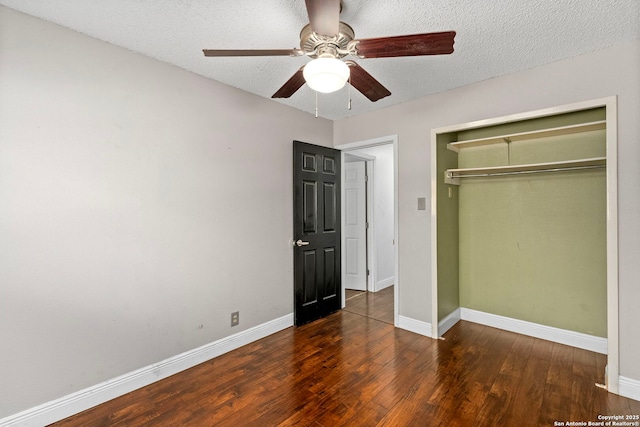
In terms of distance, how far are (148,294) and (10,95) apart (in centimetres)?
157

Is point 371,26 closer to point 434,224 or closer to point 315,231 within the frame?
point 434,224

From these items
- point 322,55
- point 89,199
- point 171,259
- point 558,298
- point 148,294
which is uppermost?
point 322,55

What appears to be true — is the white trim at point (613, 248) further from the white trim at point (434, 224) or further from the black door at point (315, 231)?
the black door at point (315, 231)

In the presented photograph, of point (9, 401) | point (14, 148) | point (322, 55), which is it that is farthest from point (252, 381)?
point (322, 55)

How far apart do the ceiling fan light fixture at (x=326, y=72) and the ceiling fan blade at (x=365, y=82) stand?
0.25 meters

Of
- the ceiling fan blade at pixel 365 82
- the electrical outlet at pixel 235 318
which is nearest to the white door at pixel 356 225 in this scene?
the electrical outlet at pixel 235 318

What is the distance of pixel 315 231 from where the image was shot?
12.3ft

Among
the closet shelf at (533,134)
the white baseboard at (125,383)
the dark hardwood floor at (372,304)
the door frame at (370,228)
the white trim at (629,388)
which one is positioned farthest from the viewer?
the door frame at (370,228)

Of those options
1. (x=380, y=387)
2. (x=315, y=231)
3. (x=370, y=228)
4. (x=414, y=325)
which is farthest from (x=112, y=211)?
(x=370, y=228)

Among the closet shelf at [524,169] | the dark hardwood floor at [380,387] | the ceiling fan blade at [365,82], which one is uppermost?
A: the ceiling fan blade at [365,82]

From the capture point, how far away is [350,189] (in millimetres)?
5086

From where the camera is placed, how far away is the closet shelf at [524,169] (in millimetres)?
2646

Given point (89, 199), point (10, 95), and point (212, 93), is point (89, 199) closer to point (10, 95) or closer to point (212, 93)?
point (10, 95)

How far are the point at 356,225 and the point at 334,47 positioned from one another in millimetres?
3541
